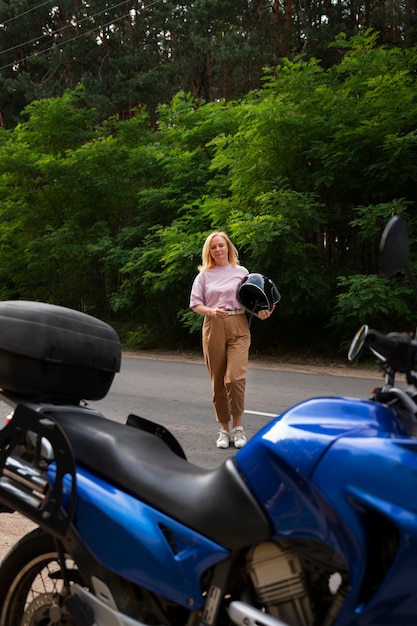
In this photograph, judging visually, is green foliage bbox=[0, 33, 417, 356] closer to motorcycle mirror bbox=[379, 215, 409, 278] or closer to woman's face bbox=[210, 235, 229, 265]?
woman's face bbox=[210, 235, 229, 265]

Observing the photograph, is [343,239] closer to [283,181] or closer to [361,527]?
[283,181]

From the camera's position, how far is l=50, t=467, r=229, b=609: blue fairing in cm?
207

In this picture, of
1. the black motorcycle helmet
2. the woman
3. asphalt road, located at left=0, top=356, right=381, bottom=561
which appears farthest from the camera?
asphalt road, located at left=0, top=356, right=381, bottom=561

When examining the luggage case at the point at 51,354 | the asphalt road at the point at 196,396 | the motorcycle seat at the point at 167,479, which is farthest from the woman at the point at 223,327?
the motorcycle seat at the point at 167,479

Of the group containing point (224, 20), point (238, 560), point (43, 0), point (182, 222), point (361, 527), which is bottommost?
point (238, 560)

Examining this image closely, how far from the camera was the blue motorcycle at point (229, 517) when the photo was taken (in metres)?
1.84

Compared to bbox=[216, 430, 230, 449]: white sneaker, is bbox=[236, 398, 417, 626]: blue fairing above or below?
above

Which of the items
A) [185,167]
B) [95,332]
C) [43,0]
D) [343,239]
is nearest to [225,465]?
[95,332]

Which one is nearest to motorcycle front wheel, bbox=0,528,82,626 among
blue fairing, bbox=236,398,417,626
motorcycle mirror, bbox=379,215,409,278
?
blue fairing, bbox=236,398,417,626

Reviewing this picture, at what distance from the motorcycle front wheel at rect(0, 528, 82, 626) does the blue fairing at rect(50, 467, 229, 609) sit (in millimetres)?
287

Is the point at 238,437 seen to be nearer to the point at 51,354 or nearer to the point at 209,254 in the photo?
the point at 209,254

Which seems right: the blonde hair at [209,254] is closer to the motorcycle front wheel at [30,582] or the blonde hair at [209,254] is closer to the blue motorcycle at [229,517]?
the blue motorcycle at [229,517]

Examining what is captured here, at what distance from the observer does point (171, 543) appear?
6.91 feet

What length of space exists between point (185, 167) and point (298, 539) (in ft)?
52.9
